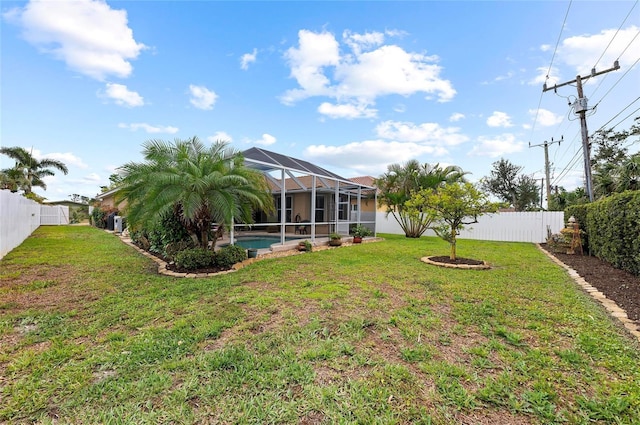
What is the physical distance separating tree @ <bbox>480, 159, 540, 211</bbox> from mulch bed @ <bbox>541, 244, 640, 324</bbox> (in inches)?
1156

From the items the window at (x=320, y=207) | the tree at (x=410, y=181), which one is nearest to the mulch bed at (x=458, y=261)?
the tree at (x=410, y=181)

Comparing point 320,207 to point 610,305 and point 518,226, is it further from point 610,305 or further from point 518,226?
point 610,305

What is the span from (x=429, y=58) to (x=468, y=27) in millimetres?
1623

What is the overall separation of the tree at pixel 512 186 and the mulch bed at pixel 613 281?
96.4 ft

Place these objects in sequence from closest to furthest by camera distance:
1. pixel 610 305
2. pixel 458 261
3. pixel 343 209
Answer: pixel 610 305 < pixel 458 261 < pixel 343 209

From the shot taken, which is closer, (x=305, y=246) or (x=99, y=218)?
(x=305, y=246)

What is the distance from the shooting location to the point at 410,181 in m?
16.5

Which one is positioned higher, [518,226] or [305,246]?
[518,226]

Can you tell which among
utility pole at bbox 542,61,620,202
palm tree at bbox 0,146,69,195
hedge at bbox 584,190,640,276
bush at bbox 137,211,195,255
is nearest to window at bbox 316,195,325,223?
bush at bbox 137,211,195,255

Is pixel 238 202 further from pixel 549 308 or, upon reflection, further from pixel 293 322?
pixel 549 308

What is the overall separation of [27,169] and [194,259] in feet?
93.9

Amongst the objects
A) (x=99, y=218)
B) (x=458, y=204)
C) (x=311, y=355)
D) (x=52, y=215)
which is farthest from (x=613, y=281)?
(x=52, y=215)

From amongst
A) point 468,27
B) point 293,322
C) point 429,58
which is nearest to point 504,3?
point 468,27

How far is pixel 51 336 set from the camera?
11.9 feet
